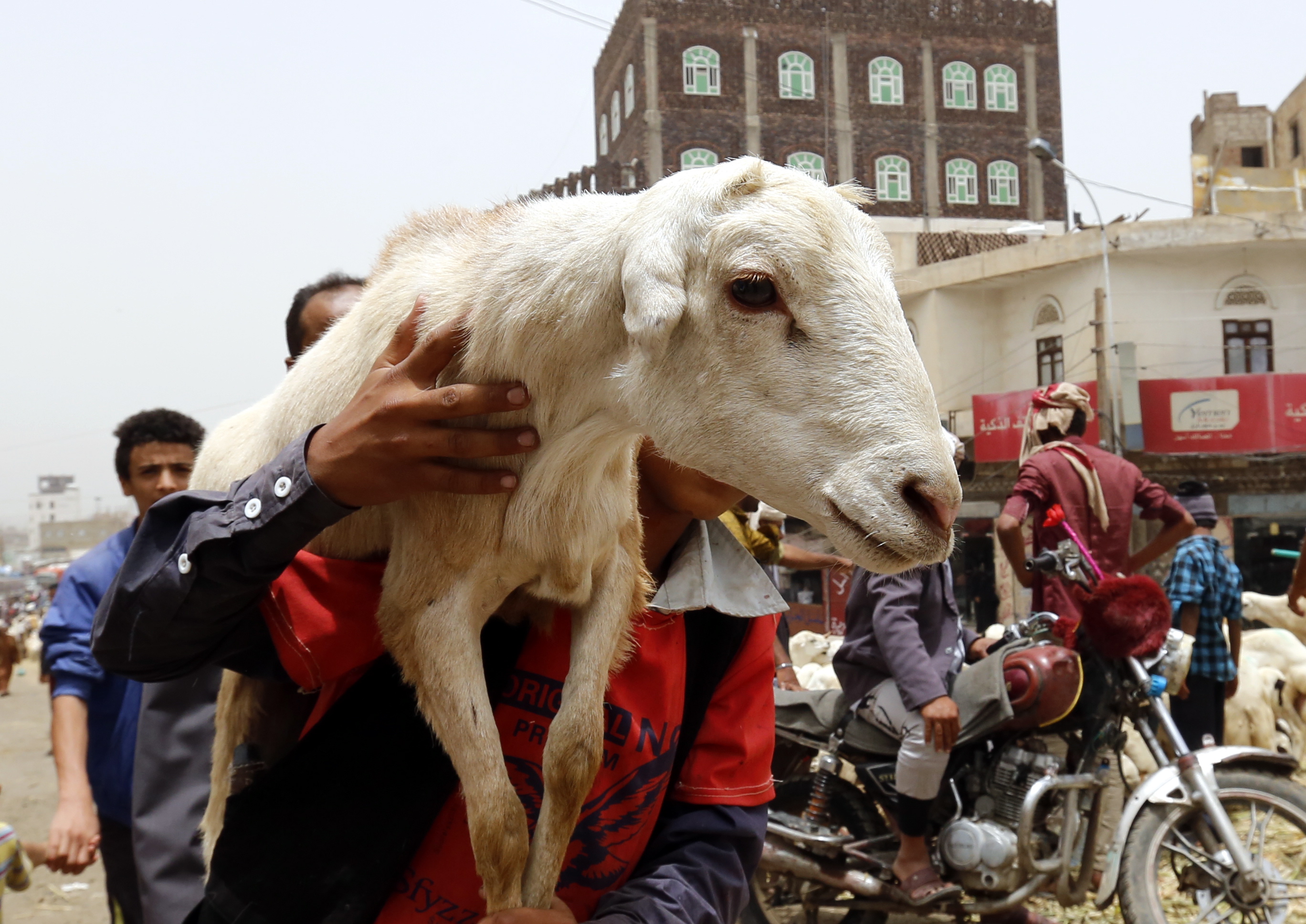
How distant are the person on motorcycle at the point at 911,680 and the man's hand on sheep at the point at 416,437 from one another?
9.24 ft

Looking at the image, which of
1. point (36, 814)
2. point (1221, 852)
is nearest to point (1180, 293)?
point (1221, 852)

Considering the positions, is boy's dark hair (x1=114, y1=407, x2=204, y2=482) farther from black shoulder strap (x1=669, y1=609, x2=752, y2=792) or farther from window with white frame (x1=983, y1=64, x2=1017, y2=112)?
window with white frame (x1=983, y1=64, x2=1017, y2=112)

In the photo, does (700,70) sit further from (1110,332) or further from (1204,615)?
(1204,615)

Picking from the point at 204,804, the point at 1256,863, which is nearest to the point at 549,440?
the point at 204,804

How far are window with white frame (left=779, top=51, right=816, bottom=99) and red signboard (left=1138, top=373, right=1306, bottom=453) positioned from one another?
51.1ft

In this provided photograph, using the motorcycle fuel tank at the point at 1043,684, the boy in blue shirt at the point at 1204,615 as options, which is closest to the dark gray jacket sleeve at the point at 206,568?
the motorcycle fuel tank at the point at 1043,684

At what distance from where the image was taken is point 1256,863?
3.76 m

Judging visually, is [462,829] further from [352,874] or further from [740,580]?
[740,580]

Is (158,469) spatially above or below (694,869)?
above

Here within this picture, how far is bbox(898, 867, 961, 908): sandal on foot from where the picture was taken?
12.7 feet

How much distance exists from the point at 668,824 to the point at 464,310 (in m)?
0.93

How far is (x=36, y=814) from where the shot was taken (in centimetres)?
720

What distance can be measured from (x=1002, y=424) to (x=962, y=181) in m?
14.6

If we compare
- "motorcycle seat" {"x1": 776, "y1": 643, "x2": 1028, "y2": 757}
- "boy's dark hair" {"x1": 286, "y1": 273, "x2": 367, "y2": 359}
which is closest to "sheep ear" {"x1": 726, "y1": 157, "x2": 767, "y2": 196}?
"boy's dark hair" {"x1": 286, "y1": 273, "x2": 367, "y2": 359}
